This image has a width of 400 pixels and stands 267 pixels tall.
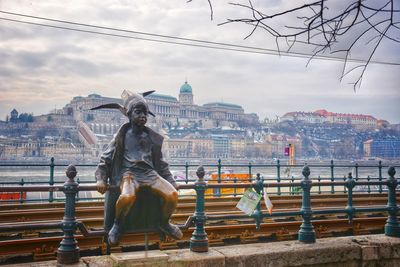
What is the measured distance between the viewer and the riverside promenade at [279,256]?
4.44 m

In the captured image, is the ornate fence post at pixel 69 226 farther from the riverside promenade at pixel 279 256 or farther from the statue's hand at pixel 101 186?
the statue's hand at pixel 101 186

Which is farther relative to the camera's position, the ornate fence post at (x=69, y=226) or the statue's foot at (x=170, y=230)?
the statue's foot at (x=170, y=230)

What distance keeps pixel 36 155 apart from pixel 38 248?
186 feet

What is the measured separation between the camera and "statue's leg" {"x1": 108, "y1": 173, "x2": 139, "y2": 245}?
4152 millimetres

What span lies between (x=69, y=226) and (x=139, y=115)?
1.32m

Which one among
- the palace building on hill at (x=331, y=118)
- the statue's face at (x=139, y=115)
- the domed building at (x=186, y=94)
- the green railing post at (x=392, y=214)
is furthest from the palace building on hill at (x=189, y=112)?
the statue's face at (x=139, y=115)

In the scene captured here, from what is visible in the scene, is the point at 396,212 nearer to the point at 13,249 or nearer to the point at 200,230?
the point at 200,230

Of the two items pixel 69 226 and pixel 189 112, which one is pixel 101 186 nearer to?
pixel 69 226

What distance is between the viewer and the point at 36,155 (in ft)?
194

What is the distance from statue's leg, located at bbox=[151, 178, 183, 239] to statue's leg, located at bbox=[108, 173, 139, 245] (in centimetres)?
23

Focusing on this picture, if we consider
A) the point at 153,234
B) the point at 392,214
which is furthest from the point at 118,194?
the point at 392,214

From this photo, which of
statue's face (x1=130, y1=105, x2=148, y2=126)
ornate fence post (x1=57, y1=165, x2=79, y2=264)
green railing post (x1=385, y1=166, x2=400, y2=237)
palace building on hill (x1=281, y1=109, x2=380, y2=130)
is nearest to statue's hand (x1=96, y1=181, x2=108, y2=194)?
ornate fence post (x1=57, y1=165, x2=79, y2=264)

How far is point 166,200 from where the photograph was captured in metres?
4.38

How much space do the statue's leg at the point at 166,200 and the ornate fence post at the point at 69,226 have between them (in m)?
0.80
